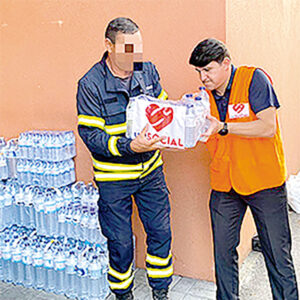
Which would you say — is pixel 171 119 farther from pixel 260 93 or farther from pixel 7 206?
pixel 7 206

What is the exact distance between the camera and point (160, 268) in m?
2.84

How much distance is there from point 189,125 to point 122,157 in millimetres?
→ 544

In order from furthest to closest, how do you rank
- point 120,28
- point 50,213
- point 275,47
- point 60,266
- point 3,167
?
point 275,47 < point 3,167 < point 50,213 < point 60,266 < point 120,28

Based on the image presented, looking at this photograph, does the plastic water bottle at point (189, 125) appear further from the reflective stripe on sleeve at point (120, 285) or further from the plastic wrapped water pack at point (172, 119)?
the reflective stripe on sleeve at point (120, 285)

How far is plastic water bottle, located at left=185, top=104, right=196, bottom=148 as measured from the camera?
235 centimetres

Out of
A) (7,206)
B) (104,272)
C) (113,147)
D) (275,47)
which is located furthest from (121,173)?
(275,47)

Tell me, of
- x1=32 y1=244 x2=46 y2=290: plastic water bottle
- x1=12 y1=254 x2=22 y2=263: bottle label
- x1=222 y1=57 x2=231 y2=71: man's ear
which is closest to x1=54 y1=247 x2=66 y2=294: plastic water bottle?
x1=32 y1=244 x2=46 y2=290: plastic water bottle

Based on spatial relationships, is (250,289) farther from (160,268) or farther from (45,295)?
(45,295)

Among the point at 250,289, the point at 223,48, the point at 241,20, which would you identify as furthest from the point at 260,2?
the point at 250,289

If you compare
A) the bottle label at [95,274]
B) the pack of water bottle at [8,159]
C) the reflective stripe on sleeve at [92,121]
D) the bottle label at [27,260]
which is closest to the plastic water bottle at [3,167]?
the pack of water bottle at [8,159]

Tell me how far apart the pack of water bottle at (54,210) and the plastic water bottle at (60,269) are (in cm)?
17

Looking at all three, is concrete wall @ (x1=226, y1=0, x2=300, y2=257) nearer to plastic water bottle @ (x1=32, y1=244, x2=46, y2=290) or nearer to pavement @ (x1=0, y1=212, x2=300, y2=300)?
pavement @ (x1=0, y1=212, x2=300, y2=300)

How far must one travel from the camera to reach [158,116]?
94.7 inches

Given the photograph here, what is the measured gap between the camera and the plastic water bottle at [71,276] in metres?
3.29
